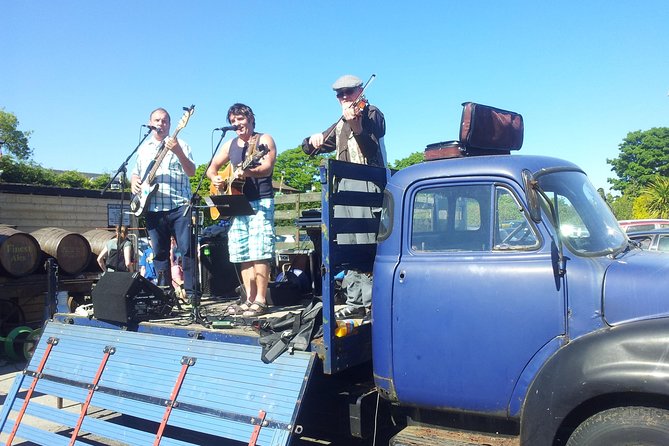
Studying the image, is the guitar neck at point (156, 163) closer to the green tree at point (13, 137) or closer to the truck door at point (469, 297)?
the truck door at point (469, 297)

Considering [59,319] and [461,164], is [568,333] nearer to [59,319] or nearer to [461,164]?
[461,164]

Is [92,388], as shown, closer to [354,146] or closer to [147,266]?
[354,146]

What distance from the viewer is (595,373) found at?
270 centimetres

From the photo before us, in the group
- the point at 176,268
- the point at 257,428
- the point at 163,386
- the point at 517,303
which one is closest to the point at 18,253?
the point at 176,268

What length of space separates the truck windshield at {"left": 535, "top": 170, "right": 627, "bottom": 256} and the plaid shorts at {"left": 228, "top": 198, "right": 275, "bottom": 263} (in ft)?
8.53

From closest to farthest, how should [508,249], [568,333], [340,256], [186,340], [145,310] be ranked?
[568,333], [508,249], [340,256], [186,340], [145,310]

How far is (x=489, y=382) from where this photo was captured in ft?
10.3

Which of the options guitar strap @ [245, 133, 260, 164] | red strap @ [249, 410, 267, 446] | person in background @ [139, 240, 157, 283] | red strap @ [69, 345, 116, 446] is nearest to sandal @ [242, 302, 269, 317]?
red strap @ [69, 345, 116, 446]

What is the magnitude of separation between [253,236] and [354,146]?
124 centimetres

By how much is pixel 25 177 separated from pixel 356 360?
37369 mm

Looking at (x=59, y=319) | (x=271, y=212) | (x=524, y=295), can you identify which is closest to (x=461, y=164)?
(x=524, y=295)

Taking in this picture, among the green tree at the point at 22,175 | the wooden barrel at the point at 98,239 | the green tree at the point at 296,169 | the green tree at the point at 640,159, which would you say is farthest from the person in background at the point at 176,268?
the green tree at the point at 640,159

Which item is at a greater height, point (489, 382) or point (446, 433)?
point (489, 382)

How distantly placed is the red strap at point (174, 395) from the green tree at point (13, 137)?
4939 centimetres
